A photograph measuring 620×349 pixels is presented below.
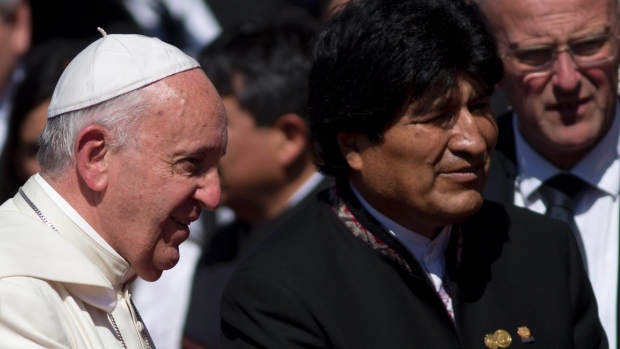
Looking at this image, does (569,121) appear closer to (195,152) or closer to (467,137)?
(467,137)

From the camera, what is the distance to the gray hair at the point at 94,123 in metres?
2.86

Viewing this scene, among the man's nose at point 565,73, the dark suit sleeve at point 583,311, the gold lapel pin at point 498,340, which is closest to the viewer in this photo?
the gold lapel pin at point 498,340

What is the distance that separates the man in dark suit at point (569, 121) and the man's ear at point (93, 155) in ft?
5.57

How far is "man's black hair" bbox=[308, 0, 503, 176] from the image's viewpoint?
320 cm

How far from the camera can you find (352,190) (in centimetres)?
344

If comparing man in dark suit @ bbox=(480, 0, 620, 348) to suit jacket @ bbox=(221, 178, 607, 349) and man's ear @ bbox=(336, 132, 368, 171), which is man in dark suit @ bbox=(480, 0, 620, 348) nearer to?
suit jacket @ bbox=(221, 178, 607, 349)

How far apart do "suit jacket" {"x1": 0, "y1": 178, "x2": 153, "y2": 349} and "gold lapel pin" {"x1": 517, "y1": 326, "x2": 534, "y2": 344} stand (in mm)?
1144

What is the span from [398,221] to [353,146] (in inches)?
10.4

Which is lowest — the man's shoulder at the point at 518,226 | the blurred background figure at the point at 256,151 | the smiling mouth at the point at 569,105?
the blurred background figure at the point at 256,151

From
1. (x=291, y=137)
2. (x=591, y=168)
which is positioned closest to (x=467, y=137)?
(x=591, y=168)

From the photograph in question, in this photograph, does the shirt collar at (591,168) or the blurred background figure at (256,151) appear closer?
the shirt collar at (591,168)

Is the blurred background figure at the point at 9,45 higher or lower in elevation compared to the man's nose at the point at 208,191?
lower

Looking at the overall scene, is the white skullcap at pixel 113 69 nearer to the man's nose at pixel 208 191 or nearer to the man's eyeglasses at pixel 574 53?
the man's nose at pixel 208 191

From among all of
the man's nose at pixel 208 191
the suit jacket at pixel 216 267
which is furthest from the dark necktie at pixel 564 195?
the man's nose at pixel 208 191
